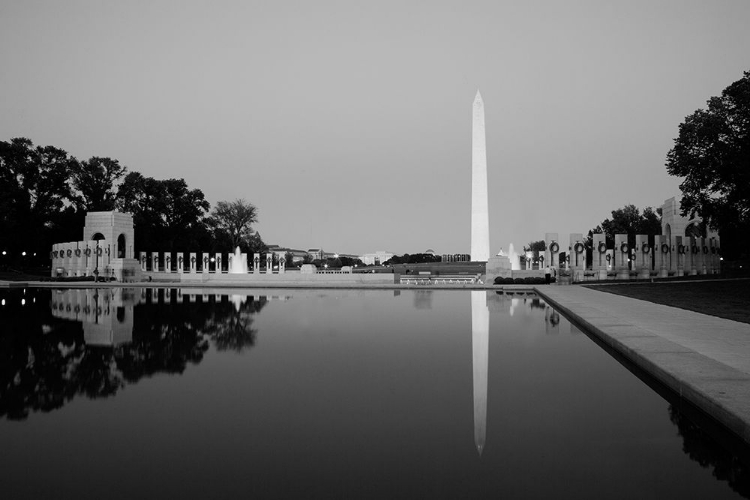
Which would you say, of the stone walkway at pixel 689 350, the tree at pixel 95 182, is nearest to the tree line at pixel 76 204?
the tree at pixel 95 182

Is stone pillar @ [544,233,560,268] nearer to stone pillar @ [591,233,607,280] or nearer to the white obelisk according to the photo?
stone pillar @ [591,233,607,280]

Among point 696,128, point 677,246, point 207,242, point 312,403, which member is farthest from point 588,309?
point 207,242

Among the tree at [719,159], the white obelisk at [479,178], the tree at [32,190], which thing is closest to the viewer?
the tree at [719,159]

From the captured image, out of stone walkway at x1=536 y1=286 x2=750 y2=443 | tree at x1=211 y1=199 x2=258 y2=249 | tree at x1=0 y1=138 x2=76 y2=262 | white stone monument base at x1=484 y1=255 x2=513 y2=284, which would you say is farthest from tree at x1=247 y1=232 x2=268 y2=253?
stone walkway at x1=536 y1=286 x2=750 y2=443

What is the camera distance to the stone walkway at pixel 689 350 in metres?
6.03

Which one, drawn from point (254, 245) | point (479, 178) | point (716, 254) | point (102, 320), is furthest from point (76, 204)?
point (716, 254)

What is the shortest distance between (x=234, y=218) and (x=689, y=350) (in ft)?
237

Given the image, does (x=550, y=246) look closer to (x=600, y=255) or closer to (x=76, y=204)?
(x=600, y=255)

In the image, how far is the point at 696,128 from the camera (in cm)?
2969

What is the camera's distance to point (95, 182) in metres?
63.8

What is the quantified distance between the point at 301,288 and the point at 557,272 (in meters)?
17.3

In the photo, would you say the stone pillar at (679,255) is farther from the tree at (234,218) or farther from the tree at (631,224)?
the tree at (234,218)

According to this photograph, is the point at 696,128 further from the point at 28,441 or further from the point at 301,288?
the point at 28,441

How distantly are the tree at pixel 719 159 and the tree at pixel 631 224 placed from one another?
41.4 m
